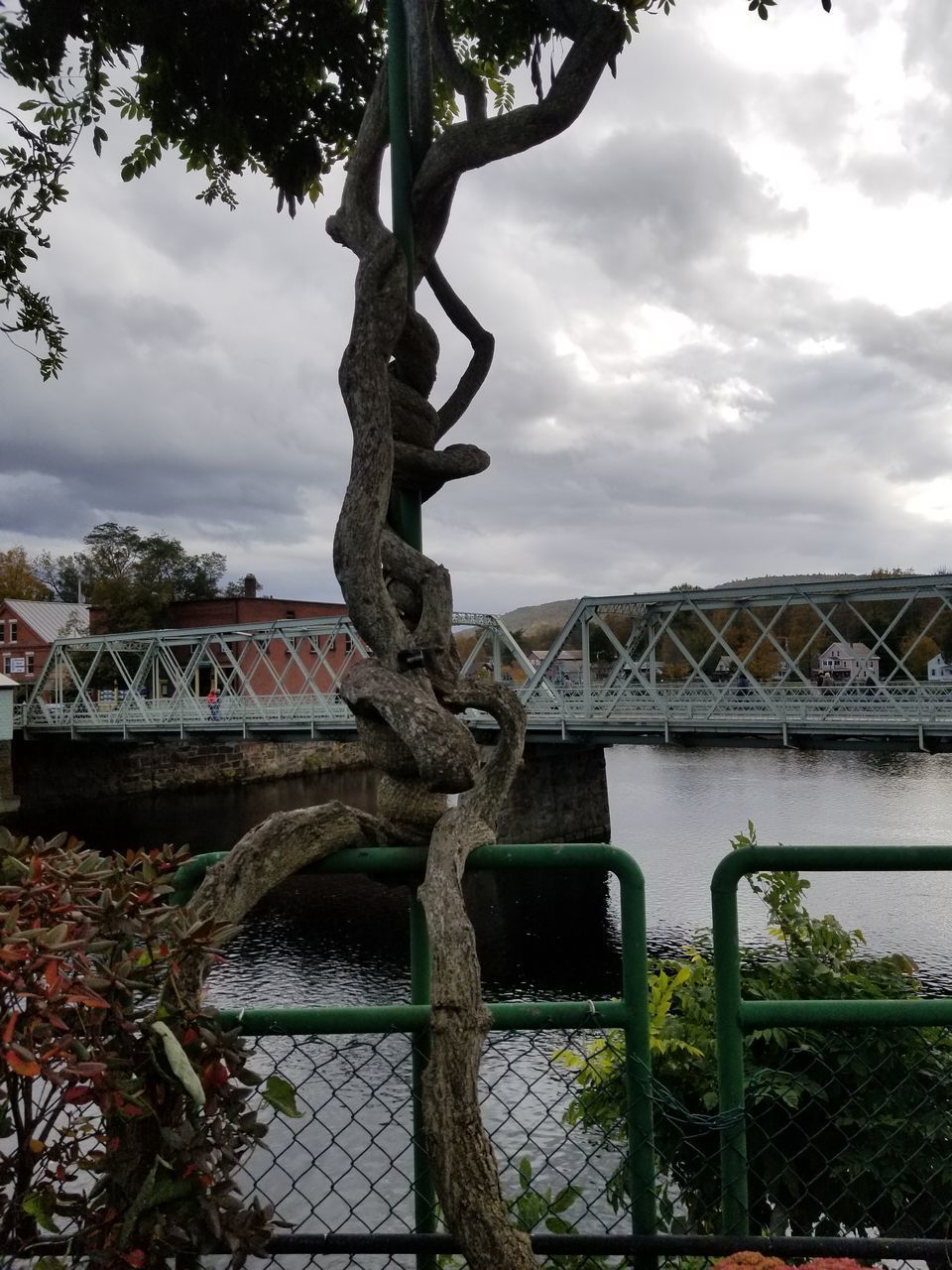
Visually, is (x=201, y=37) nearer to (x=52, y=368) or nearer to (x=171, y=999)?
(x=52, y=368)

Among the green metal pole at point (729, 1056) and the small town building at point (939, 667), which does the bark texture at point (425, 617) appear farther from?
the small town building at point (939, 667)

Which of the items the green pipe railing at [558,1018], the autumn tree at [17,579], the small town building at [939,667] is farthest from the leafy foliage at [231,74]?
the autumn tree at [17,579]

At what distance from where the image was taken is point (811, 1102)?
2.89 metres

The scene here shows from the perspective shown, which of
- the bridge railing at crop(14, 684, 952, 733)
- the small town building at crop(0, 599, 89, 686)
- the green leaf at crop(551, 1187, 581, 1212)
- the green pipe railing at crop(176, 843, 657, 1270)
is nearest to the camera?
the green pipe railing at crop(176, 843, 657, 1270)

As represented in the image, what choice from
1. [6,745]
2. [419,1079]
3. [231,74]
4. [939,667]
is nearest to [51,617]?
[6,745]

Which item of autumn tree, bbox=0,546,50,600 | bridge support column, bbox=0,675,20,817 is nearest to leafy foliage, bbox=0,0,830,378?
bridge support column, bbox=0,675,20,817

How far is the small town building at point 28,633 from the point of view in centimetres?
4591

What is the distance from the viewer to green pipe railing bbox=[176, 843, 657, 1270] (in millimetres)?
1852

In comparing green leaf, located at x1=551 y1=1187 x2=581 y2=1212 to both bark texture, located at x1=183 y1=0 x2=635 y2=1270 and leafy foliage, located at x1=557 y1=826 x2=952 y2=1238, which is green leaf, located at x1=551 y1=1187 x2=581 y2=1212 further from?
bark texture, located at x1=183 y1=0 x2=635 y2=1270

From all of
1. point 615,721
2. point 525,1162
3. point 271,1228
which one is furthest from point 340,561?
point 615,721

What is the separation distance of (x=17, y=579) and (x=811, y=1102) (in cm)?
5872

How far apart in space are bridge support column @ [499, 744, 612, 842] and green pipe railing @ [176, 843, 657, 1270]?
76.1 ft

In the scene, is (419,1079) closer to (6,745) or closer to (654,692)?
(654,692)

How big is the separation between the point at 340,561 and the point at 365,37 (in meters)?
2.75
